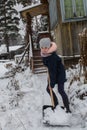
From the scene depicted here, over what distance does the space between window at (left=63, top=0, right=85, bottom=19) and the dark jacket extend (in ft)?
20.4

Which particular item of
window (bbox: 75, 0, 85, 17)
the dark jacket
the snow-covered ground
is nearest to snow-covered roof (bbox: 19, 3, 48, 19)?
window (bbox: 75, 0, 85, 17)

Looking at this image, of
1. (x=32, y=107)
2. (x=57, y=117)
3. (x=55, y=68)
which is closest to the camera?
(x=57, y=117)

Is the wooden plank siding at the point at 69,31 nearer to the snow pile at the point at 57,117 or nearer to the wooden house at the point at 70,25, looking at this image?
the wooden house at the point at 70,25

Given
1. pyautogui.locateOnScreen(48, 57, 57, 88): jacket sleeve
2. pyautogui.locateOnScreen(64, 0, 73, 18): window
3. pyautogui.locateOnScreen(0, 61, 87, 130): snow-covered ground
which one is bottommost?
pyautogui.locateOnScreen(0, 61, 87, 130): snow-covered ground

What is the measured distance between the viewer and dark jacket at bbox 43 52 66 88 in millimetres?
6590

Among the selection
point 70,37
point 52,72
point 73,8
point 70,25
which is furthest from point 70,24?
Answer: point 52,72

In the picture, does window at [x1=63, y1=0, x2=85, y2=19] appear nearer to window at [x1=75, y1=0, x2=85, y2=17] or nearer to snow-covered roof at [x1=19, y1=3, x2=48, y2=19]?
window at [x1=75, y1=0, x2=85, y2=17]

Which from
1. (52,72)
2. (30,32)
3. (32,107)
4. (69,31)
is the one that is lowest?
(32,107)

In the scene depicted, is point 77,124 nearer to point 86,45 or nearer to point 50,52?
point 50,52

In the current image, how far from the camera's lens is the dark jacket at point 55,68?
659 centimetres

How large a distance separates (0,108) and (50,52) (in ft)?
7.00

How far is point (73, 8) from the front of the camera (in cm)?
1270

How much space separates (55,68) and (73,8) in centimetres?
657

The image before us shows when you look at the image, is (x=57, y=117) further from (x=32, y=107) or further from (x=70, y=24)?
(x=70, y=24)
